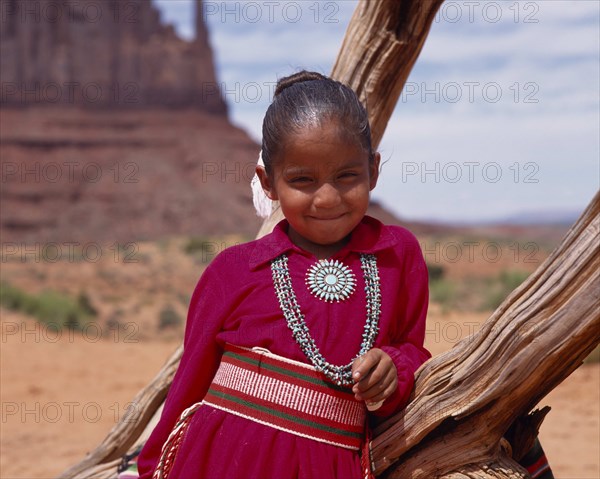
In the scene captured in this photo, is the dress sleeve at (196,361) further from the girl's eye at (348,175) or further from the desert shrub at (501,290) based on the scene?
the desert shrub at (501,290)

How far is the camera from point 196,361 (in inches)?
97.9

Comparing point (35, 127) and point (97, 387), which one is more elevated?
point (97, 387)

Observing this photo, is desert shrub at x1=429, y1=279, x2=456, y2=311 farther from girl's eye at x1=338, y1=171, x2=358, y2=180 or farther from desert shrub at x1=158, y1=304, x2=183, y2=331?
girl's eye at x1=338, y1=171, x2=358, y2=180

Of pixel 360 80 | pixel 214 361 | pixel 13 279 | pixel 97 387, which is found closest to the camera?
pixel 214 361

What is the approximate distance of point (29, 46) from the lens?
71.5 metres

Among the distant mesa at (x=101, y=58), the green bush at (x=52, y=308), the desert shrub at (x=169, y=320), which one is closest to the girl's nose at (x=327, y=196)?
the green bush at (x=52, y=308)

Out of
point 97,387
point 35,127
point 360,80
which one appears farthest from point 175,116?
point 360,80

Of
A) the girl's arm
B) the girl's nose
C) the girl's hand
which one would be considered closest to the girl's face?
the girl's nose

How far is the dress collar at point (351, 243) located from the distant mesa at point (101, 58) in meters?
71.3

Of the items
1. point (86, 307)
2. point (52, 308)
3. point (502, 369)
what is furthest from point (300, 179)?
point (86, 307)

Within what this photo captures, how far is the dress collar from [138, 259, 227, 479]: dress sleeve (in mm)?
156

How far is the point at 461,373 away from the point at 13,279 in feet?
88.3

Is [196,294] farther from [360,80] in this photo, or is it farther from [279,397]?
[360,80]

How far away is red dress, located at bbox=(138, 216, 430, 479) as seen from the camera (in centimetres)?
232
